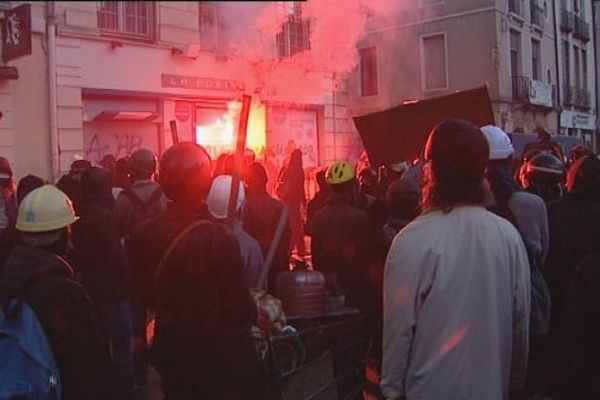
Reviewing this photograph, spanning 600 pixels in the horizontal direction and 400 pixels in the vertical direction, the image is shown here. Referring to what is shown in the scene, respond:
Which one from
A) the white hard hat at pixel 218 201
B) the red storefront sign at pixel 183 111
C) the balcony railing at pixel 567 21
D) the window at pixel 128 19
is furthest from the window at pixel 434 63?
the red storefront sign at pixel 183 111

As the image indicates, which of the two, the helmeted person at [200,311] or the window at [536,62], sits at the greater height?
the window at [536,62]

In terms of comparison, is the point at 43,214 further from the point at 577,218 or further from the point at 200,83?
the point at 200,83

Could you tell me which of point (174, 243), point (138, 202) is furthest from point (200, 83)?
point (174, 243)

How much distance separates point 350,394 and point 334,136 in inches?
229

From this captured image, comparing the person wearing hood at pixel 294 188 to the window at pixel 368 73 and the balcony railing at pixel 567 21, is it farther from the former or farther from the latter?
the balcony railing at pixel 567 21

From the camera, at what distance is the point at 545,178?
15.4 ft

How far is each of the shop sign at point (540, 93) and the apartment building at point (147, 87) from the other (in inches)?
209

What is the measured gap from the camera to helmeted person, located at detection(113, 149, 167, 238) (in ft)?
17.8

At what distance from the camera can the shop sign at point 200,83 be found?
45.1 ft

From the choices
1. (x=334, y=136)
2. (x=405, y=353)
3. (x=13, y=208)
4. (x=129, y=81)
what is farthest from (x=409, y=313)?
(x=129, y=81)

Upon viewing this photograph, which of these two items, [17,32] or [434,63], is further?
[17,32]

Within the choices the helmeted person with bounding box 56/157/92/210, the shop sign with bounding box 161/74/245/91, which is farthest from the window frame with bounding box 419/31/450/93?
the shop sign with bounding box 161/74/245/91

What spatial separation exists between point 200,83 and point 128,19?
1.78 meters

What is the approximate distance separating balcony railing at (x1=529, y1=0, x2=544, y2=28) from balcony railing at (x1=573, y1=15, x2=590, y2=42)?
18 cm
